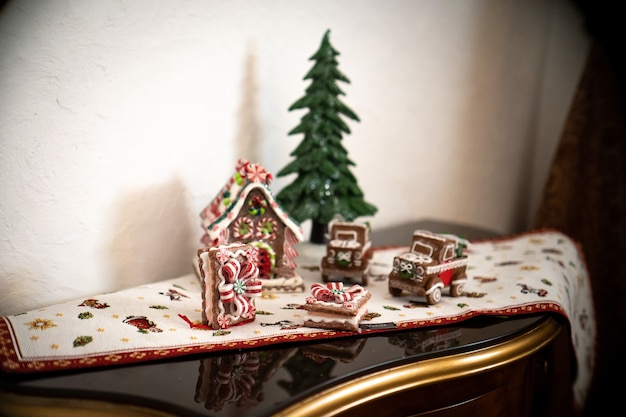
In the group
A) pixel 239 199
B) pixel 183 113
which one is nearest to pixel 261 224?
pixel 239 199

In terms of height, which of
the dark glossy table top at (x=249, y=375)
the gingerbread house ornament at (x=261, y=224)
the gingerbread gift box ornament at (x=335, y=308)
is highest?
the gingerbread house ornament at (x=261, y=224)

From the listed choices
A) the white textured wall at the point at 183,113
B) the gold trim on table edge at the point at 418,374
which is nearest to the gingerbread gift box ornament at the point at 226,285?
the gold trim on table edge at the point at 418,374

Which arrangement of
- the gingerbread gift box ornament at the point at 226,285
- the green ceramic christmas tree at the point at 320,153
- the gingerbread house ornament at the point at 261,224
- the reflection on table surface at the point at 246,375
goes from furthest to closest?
1. the green ceramic christmas tree at the point at 320,153
2. the gingerbread house ornament at the point at 261,224
3. the gingerbread gift box ornament at the point at 226,285
4. the reflection on table surface at the point at 246,375

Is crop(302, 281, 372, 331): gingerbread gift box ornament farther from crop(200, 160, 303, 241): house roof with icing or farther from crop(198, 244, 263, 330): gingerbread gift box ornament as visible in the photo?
crop(200, 160, 303, 241): house roof with icing

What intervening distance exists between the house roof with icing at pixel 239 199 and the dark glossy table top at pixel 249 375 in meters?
0.34

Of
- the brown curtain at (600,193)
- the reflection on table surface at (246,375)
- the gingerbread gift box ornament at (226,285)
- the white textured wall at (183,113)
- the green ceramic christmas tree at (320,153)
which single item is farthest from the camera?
the brown curtain at (600,193)

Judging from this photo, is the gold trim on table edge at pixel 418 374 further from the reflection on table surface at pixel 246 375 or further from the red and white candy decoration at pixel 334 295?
the red and white candy decoration at pixel 334 295

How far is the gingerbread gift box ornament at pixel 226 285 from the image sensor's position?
974 mm

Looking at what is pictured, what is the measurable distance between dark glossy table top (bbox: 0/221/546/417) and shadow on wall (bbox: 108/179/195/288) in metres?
0.48

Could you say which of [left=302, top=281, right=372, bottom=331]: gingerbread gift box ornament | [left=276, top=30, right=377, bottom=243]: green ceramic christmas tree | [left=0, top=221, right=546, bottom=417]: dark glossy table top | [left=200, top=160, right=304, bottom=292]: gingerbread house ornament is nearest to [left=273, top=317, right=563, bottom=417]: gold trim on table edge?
[left=0, top=221, right=546, bottom=417]: dark glossy table top

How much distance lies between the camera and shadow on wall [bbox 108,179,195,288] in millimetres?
1262

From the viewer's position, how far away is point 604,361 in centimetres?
233

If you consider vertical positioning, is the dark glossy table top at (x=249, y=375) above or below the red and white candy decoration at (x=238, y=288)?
below

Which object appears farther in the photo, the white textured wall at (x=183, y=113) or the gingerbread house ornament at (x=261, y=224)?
the gingerbread house ornament at (x=261, y=224)
